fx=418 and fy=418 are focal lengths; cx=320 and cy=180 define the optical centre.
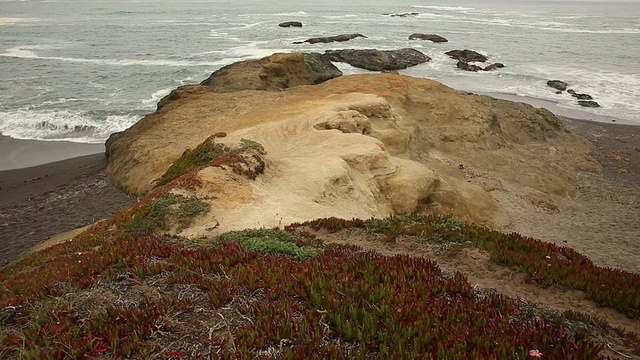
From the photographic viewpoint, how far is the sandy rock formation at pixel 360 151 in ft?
43.3

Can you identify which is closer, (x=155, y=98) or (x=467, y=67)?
(x=155, y=98)

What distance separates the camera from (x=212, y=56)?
5856 cm

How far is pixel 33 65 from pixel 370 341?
6127 centimetres

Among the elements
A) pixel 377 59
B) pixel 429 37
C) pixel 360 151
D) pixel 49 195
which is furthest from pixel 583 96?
pixel 49 195

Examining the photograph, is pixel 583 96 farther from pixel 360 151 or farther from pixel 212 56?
pixel 212 56

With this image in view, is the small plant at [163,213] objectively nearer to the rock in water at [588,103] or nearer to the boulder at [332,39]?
the rock in water at [588,103]

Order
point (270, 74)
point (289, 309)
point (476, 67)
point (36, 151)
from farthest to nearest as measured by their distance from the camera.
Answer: point (476, 67) < point (270, 74) < point (36, 151) < point (289, 309)

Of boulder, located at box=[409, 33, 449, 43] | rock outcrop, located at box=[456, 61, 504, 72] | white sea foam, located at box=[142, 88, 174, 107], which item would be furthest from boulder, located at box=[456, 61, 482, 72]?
white sea foam, located at box=[142, 88, 174, 107]

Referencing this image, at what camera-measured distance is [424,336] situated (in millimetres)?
4047

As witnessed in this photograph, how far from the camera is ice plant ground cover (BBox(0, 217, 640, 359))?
3.99m

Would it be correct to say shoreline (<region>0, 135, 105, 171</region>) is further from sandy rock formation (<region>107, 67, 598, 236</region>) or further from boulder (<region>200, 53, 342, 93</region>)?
boulder (<region>200, 53, 342, 93</region>)

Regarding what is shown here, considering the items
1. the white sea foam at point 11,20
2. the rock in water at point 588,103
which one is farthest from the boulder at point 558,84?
the white sea foam at point 11,20

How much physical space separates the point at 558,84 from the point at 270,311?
1983 inches

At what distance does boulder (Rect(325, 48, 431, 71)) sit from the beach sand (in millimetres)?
29953
